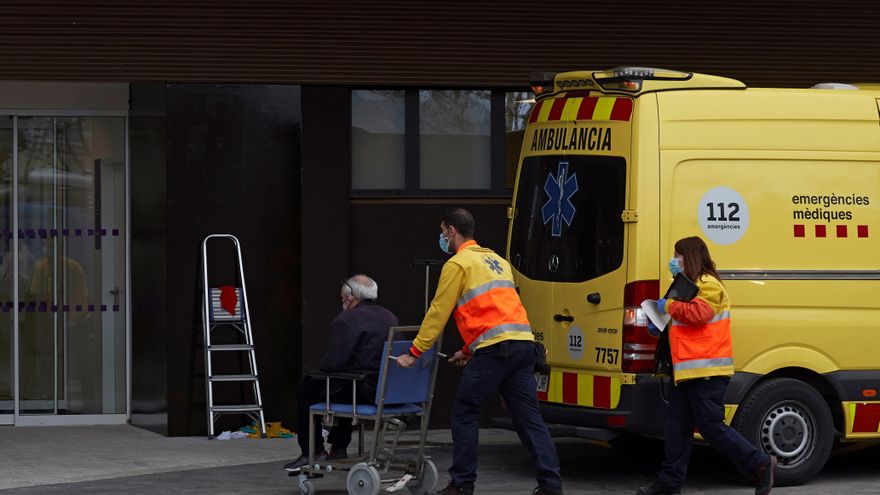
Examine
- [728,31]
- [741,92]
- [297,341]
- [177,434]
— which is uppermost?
[728,31]

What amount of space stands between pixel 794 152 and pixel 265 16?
178 inches

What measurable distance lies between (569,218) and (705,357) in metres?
1.42

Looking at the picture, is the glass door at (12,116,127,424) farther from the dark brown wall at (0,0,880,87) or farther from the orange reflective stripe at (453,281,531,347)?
the orange reflective stripe at (453,281,531,347)

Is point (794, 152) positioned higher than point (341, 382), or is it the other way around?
point (794, 152)

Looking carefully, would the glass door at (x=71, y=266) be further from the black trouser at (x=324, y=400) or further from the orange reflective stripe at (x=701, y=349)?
the orange reflective stripe at (x=701, y=349)

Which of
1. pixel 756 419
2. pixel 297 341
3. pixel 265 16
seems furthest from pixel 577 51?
pixel 756 419

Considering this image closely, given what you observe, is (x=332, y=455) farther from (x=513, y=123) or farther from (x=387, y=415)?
(x=513, y=123)

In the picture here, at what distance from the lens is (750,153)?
367 inches

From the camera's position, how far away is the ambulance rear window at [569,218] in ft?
30.2

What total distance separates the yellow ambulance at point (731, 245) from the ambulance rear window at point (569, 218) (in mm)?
12

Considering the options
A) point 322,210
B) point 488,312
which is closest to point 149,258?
point 322,210

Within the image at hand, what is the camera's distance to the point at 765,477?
872 cm

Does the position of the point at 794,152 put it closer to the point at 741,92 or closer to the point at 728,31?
the point at 741,92

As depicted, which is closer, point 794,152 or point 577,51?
point 794,152
